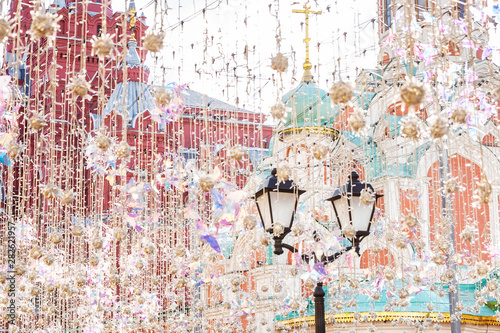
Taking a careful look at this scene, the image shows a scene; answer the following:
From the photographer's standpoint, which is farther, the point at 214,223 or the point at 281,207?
the point at 214,223

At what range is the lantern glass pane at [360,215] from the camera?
18.0 ft

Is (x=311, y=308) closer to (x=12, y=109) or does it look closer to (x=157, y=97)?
(x=12, y=109)

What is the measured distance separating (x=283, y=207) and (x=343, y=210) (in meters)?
0.54

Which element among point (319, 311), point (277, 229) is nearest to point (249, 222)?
point (277, 229)

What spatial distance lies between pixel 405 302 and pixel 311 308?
5443 mm

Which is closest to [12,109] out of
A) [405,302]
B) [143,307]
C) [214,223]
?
[214,223]

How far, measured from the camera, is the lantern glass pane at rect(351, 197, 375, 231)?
18.0ft

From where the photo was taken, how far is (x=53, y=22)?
2832 millimetres

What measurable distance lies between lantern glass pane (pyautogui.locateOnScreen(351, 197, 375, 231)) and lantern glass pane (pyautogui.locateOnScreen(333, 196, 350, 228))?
81mm

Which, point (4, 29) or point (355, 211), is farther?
point (355, 211)

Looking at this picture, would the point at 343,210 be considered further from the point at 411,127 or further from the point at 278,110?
the point at 411,127

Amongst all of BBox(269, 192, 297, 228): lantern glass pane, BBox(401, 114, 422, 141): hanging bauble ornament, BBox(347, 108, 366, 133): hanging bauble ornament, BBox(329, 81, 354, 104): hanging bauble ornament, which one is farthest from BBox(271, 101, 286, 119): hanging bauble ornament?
BBox(269, 192, 297, 228): lantern glass pane

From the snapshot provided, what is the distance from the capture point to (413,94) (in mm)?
2635

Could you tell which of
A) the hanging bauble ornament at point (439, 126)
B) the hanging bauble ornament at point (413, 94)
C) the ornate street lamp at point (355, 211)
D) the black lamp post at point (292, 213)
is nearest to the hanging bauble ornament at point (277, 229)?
the black lamp post at point (292, 213)
